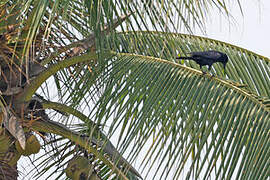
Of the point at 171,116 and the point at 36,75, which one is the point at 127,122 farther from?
the point at 36,75

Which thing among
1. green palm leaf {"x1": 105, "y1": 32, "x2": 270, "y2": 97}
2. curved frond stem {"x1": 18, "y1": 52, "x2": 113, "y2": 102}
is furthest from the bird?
curved frond stem {"x1": 18, "y1": 52, "x2": 113, "y2": 102}

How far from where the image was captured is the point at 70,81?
12.4 feet

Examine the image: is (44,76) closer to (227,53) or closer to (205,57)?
(205,57)

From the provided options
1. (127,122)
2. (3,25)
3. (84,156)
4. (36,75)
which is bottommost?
(84,156)

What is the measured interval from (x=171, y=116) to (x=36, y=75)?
0.89m

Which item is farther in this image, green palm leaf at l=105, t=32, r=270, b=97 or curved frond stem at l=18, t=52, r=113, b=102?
green palm leaf at l=105, t=32, r=270, b=97

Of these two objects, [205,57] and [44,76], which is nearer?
[44,76]

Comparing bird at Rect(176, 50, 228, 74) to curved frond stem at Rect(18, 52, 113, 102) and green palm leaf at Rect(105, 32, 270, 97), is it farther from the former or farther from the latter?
curved frond stem at Rect(18, 52, 113, 102)

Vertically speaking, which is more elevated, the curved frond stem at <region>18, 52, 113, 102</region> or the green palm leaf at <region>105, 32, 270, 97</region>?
the green palm leaf at <region>105, 32, 270, 97</region>

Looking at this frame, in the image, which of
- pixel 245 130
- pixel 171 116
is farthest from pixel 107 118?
pixel 245 130

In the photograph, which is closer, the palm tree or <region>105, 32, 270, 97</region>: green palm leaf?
the palm tree

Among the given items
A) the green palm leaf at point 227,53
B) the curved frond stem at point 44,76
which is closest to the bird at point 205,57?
the green palm leaf at point 227,53

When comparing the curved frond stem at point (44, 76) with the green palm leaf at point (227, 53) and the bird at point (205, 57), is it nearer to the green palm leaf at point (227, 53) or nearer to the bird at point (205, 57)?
the green palm leaf at point (227, 53)

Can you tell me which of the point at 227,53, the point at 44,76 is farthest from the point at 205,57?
the point at 44,76
